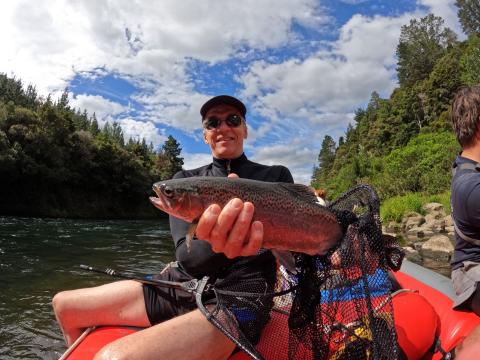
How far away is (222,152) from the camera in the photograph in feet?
13.8

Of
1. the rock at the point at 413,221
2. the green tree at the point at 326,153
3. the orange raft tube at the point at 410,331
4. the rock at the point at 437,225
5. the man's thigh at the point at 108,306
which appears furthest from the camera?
the green tree at the point at 326,153

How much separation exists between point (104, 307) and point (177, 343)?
4.02 feet

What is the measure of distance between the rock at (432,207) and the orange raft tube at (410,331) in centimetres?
2362

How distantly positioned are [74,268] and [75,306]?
10862mm

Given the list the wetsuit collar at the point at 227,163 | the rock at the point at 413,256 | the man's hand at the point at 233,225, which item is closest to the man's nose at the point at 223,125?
the wetsuit collar at the point at 227,163

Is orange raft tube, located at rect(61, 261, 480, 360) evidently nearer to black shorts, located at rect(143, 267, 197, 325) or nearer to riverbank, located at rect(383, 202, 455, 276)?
black shorts, located at rect(143, 267, 197, 325)

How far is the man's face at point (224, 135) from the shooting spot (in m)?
4.17

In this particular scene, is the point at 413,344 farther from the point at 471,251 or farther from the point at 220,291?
the point at 220,291

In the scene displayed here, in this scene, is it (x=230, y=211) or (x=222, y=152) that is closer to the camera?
(x=230, y=211)

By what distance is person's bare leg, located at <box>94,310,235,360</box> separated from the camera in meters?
2.80

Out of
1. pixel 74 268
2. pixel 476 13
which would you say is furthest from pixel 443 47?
pixel 74 268

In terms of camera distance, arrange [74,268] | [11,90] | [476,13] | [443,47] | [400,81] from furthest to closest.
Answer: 1. [11,90]
2. [400,81]
3. [443,47]
4. [476,13]
5. [74,268]

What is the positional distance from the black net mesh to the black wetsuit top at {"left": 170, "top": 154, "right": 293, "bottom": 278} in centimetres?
22

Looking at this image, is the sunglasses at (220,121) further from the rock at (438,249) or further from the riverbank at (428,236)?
the rock at (438,249)
